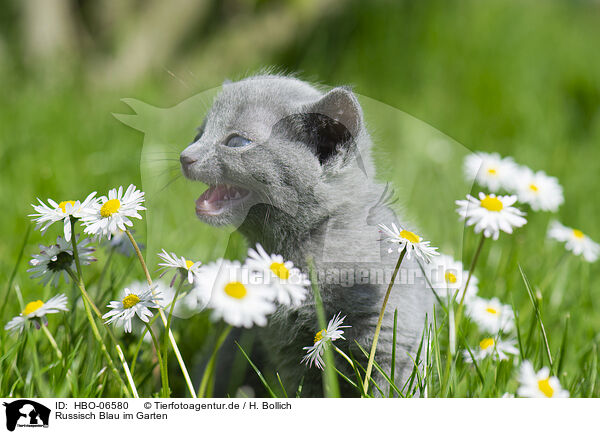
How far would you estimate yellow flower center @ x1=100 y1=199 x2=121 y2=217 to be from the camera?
2.86 ft

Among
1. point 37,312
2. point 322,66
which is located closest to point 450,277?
point 37,312

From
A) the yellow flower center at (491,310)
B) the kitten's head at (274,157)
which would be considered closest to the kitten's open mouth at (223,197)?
the kitten's head at (274,157)

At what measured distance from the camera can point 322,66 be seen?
2543 mm

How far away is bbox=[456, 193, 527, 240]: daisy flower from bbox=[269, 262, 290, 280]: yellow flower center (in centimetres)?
34

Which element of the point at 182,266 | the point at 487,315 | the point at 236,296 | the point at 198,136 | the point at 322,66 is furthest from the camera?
the point at 322,66

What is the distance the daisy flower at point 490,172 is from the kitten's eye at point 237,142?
1.69ft

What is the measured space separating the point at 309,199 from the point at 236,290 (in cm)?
25

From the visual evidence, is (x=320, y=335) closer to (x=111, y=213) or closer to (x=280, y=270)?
(x=280, y=270)

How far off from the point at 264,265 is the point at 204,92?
1.27ft

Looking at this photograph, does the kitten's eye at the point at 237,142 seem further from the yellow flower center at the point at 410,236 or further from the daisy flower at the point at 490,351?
the daisy flower at the point at 490,351

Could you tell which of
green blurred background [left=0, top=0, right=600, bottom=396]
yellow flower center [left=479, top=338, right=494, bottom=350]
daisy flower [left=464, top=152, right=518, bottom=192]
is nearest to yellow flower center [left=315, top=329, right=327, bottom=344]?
yellow flower center [left=479, top=338, right=494, bottom=350]

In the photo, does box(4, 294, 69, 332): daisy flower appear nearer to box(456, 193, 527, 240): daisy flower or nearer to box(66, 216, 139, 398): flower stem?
box(66, 216, 139, 398): flower stem
